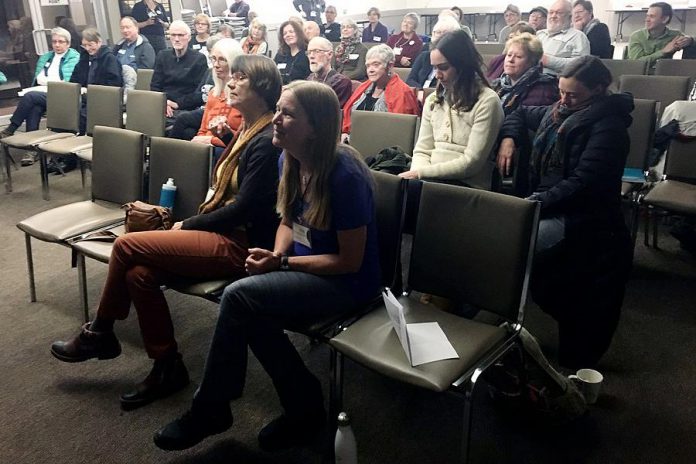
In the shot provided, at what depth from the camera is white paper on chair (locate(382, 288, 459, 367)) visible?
1720 millimetres

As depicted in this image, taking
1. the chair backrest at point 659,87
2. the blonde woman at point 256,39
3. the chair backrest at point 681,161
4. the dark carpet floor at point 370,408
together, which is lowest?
the dark carpet floor at point 370,408

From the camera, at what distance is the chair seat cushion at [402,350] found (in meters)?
1.67

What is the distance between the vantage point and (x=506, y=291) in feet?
6.25

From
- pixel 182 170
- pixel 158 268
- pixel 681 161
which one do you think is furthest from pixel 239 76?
pixel 681 161

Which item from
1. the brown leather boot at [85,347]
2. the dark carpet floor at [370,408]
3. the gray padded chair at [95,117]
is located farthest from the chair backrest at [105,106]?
the brown leather boot at [85,347]

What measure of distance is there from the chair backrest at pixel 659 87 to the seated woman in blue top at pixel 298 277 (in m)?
2.84

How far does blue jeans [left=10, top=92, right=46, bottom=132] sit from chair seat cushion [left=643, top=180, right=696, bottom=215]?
5.05 m

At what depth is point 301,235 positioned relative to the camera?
2027 mm

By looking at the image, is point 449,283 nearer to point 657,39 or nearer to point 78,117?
point 78,117

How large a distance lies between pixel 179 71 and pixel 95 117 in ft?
2.87

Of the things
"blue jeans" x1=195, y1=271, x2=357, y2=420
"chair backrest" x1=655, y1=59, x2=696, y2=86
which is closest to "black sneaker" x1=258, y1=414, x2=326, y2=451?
"blue jeans" x1=195, y1=271, x2=357, y2=420

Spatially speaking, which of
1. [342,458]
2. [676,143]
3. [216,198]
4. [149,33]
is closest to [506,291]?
[342,458]

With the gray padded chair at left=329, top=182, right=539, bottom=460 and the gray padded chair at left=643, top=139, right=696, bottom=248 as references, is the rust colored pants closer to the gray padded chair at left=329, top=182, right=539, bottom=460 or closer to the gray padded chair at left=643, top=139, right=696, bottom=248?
the gray padded chair at left=329, top=182, right=539, bottom=460

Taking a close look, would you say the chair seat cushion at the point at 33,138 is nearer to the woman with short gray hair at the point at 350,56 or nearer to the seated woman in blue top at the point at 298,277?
the woman with short gray hair at the point at 350,56
